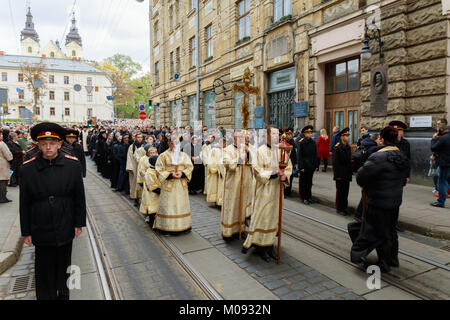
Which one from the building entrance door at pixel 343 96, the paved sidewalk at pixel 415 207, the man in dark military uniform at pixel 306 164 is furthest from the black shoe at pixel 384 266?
the building entrance door at pixel 343 96

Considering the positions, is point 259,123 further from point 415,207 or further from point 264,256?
point 264,256

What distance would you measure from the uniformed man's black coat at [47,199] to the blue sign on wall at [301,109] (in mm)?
11574

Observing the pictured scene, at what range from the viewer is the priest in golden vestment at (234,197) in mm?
5755

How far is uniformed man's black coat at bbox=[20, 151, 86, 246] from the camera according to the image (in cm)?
334

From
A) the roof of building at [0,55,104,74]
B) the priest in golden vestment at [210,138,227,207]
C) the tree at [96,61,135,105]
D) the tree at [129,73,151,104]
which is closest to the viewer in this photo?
the priest in golden vestment at [210,138,227,207]

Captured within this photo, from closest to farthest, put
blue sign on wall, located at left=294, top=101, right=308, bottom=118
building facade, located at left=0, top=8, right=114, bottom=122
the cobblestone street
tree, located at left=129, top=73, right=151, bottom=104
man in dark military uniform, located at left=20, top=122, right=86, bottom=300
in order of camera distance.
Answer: man in dark military uniform, located at left=20, top=122, right=86, bottom=300 < the cobblestone street < blue sign on wall, located at left=294, top=101, right=308, bottom=118 < tree, located at left=129, top=73, right=151, bottom=104 < building facade, located at left=0, top=8, right=114, bottom=122

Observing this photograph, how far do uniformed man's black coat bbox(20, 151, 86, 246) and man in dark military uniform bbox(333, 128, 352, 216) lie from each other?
5991 millimetres

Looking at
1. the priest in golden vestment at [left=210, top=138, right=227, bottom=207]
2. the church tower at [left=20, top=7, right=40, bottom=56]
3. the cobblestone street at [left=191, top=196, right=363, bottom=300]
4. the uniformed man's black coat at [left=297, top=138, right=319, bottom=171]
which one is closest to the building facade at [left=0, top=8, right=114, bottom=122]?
the church tower at [left=20, top=7, right=40, bottom=56]

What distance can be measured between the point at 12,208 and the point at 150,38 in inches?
1224

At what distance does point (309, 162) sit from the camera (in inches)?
348

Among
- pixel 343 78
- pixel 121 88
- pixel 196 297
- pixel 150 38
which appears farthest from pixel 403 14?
pixel 121 88

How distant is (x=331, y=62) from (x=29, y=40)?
112199 mm

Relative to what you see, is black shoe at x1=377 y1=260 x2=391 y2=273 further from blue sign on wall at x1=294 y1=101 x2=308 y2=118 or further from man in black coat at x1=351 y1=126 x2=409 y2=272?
blue sign on wall at x1=294 y1=101 x2=308 y2=118
